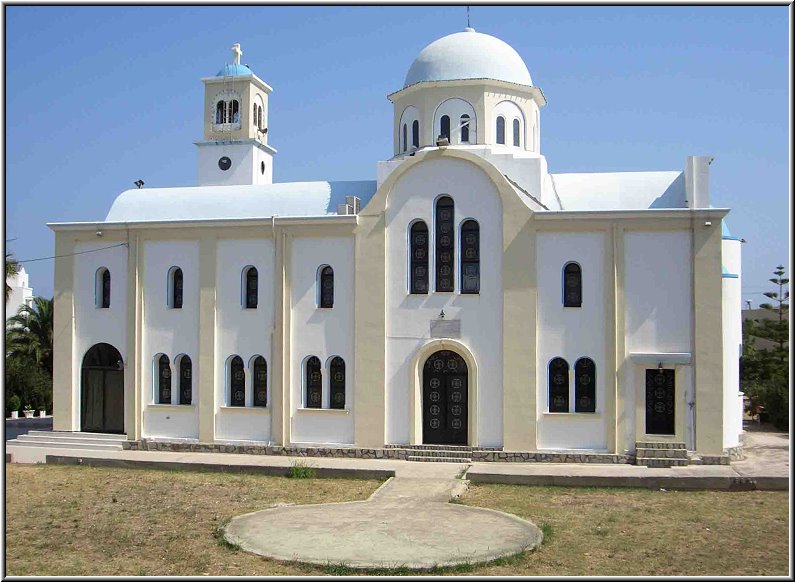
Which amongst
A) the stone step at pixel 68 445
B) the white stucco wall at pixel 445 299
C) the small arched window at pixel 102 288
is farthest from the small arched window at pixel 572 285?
the small arched window at pixel 102 288

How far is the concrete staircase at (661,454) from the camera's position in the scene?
19.3 m

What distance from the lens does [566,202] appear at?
24.0 m

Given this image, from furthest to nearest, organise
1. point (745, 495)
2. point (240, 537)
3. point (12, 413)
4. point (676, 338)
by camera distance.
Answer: point (12, 413) → point (676, 338) → point (745, 495) → point (240, 537)

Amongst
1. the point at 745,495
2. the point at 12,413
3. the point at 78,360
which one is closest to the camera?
the point at 745,495

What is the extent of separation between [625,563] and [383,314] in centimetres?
1071

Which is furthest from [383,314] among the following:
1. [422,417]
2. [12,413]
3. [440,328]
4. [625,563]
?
[12,413]

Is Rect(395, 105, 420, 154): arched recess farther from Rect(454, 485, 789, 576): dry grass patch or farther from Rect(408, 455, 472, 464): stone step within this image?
Rect(454, 485, 789, 576): dry grass patch

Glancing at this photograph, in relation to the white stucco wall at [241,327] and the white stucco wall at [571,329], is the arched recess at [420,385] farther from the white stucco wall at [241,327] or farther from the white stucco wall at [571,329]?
the white stucco wall at [241,327]

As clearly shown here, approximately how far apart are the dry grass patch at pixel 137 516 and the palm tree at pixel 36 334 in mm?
15003

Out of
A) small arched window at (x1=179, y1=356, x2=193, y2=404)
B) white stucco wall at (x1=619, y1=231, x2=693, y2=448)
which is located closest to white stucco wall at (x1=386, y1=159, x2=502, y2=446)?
white stucco wall at (x1=619, y1=231, x2=693, y2=448)

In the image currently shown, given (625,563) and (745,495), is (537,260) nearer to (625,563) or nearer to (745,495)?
(745,495)

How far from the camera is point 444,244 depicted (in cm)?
2128

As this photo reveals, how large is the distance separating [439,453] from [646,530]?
25.0ft

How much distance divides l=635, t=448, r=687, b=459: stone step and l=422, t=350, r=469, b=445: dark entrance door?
4.23m
